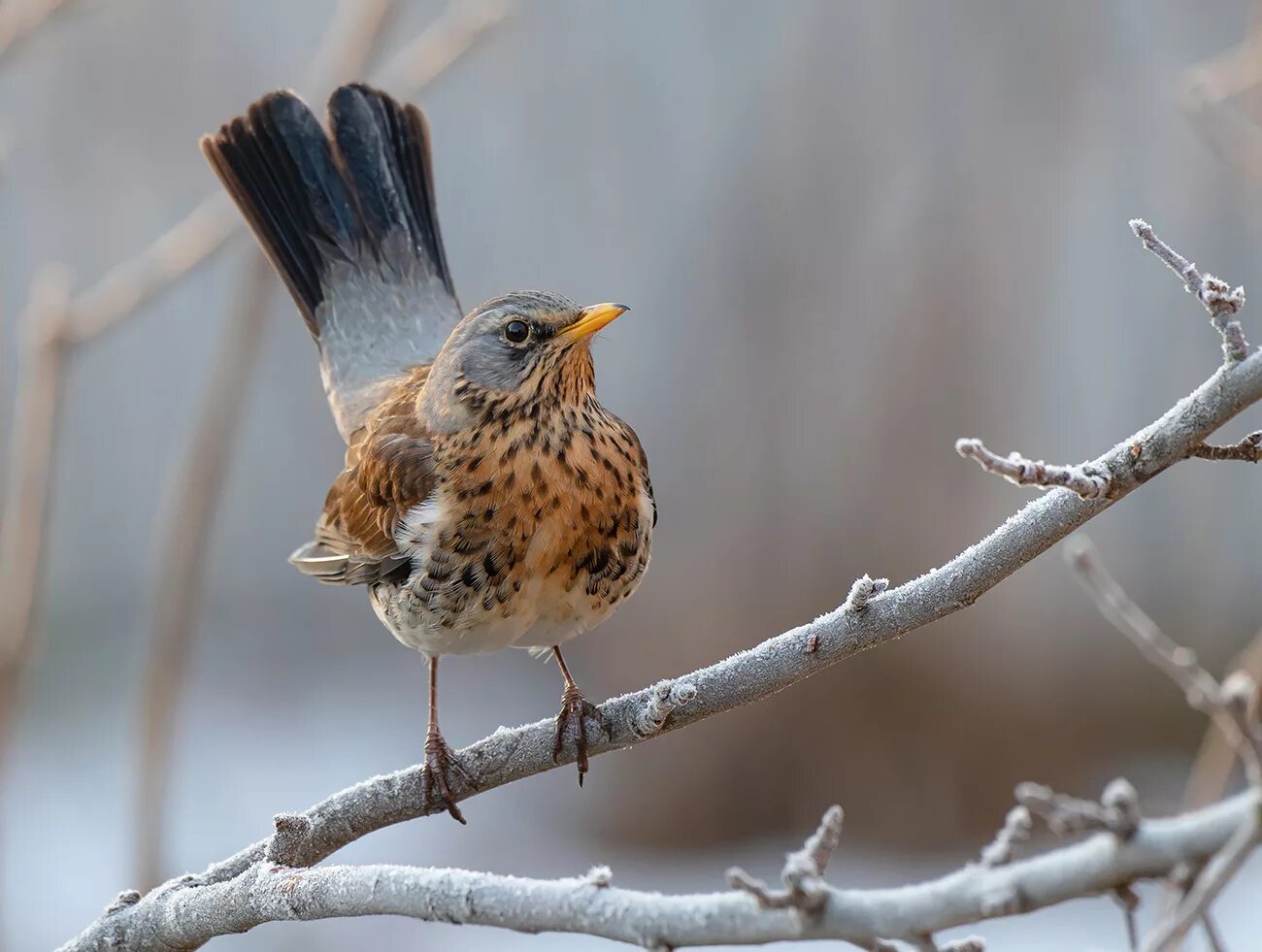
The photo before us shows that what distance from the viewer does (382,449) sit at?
3473mm

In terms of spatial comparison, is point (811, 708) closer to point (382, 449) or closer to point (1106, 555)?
point (1106, 555)

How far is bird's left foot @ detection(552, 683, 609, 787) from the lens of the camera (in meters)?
2.72

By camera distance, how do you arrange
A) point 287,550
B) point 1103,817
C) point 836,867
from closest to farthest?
point 1103,817 → point 836,867 → point 287,550

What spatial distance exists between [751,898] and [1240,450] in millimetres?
948

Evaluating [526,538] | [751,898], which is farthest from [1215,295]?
[526,538]

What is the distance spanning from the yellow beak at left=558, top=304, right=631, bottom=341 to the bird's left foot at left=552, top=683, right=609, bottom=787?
0.76m

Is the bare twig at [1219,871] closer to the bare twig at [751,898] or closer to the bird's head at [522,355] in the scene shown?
the bare twig at [751,898]

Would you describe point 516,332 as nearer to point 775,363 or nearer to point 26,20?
point 26,20

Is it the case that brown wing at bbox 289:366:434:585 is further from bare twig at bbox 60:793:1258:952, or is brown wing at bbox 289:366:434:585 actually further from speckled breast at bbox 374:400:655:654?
bare twig at bbox 60:793:1258:952

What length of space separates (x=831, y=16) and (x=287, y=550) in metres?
4.72

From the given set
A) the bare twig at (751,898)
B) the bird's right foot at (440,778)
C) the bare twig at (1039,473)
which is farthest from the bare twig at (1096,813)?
the bird's right foot at (440,778)

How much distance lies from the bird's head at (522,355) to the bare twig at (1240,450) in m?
1.48

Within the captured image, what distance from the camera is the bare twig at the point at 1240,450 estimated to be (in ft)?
6.46

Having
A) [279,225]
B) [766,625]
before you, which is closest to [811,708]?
[766,625]
